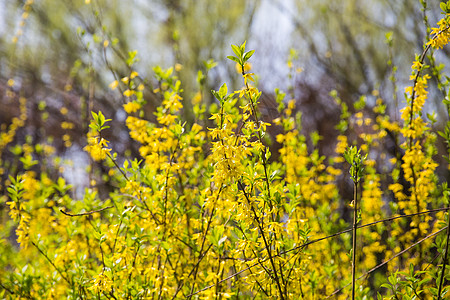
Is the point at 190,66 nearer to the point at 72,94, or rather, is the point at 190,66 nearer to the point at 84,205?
the point at 72,94

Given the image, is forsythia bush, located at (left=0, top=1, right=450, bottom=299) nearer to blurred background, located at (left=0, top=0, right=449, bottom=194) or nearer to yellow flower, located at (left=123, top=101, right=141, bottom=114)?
yellow flower, located at (left=123, top=101, right=141, bottom=114)

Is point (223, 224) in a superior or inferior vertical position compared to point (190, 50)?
inferior

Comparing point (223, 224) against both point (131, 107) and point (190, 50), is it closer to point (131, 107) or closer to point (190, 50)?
point (131, 107)

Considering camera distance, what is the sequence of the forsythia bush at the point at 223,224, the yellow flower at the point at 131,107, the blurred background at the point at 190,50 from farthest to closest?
the blurred background at the point at 190,50 < the yellow flower at the point at 131,107 < the forsythia bush at the point at 223,224

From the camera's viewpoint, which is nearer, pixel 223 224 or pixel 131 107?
pixel 223 224

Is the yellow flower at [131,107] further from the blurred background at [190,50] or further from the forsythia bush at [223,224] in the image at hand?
the blurred background at [190,50]

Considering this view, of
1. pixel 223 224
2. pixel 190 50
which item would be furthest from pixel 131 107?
pixel 190 50

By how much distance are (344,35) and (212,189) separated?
19.1ft

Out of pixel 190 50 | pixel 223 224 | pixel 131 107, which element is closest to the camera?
pixel 223 224

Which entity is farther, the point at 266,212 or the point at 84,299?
the point at 84,299

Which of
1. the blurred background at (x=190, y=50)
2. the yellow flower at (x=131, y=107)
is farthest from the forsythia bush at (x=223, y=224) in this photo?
the blurred background at (x=190, y=50)

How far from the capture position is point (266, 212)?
165 cm

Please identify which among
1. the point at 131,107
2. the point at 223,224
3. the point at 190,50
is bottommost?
the point at 223,224

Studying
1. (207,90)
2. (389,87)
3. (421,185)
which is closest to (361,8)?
(389,87)
